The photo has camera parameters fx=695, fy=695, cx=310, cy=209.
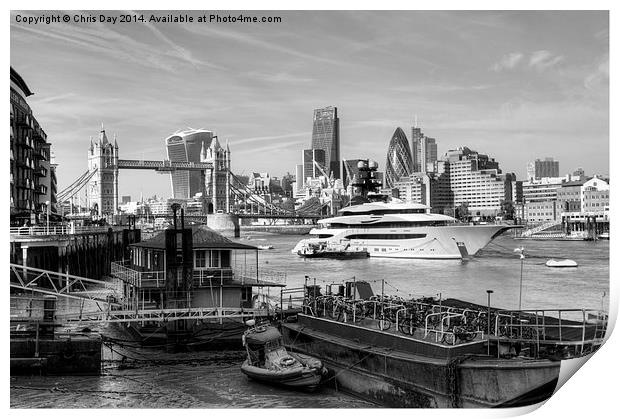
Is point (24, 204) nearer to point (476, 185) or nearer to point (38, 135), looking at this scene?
point (38, 135)

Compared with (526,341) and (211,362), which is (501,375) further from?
(211,362)

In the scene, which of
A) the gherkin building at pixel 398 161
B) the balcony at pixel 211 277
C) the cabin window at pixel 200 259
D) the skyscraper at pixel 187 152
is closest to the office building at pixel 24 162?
the skyscraper at pixel 187 152

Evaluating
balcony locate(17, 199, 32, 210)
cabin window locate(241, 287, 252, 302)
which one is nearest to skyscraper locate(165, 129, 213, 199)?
balcony locate(17, 199, 32, 210)

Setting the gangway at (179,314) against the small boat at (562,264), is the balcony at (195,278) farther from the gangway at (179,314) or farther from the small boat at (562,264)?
the small boat at (562,264)

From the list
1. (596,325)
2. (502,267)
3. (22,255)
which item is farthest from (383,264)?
(596,325)

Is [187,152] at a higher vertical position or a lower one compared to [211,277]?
higher

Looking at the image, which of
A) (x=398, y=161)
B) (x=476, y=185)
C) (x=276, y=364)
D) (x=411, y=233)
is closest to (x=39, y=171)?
(x=276, y=364)
